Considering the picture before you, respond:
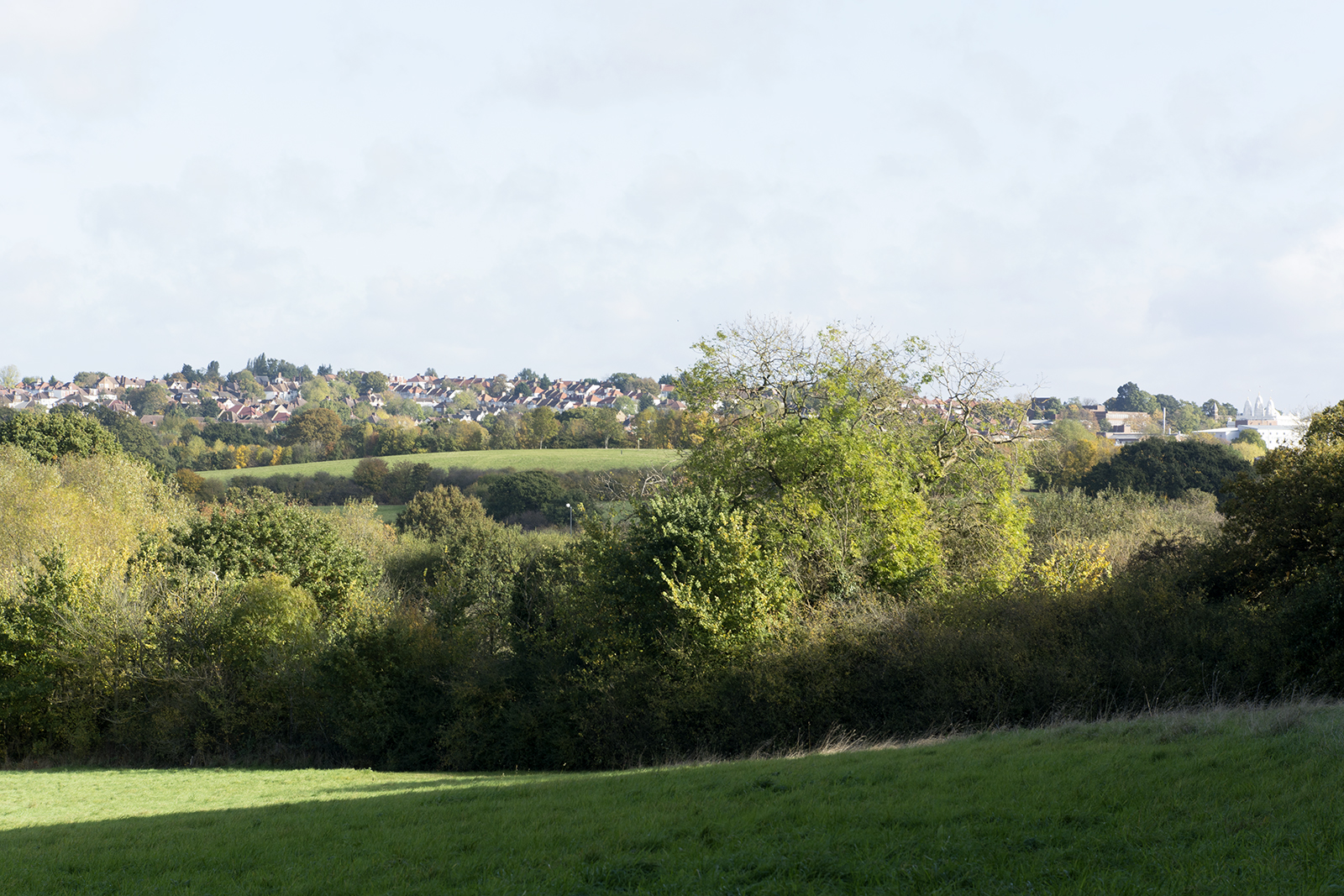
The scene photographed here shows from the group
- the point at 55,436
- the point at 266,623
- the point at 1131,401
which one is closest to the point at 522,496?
the point at 55,436

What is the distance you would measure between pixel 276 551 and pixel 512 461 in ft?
202

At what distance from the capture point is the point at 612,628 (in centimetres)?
2498

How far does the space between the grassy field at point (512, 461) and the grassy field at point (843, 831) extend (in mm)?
71806

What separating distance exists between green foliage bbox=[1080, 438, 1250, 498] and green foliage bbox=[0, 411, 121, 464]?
201 feet

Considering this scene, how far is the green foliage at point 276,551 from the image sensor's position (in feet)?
111

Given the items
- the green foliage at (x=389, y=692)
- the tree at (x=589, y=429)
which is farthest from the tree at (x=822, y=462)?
the tree at (x=589, y=429)

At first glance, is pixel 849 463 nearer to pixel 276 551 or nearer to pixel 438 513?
pixel 276 551

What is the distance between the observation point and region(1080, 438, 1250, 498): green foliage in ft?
193

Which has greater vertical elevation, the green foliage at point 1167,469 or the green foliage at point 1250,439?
the green foliage at point 1250,439

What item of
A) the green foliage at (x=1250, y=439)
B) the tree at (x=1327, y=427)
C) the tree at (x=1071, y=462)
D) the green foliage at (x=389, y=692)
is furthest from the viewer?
the green foliage at (x=1250, y=439)

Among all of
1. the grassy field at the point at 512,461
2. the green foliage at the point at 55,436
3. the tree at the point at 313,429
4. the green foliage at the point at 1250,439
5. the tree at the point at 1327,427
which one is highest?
the tree at the point at 313,429

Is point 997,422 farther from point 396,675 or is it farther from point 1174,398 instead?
point 1174,398

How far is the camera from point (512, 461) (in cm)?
9562

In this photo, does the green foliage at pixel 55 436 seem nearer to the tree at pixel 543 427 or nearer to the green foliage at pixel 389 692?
the green foliage at pixel 389 692
